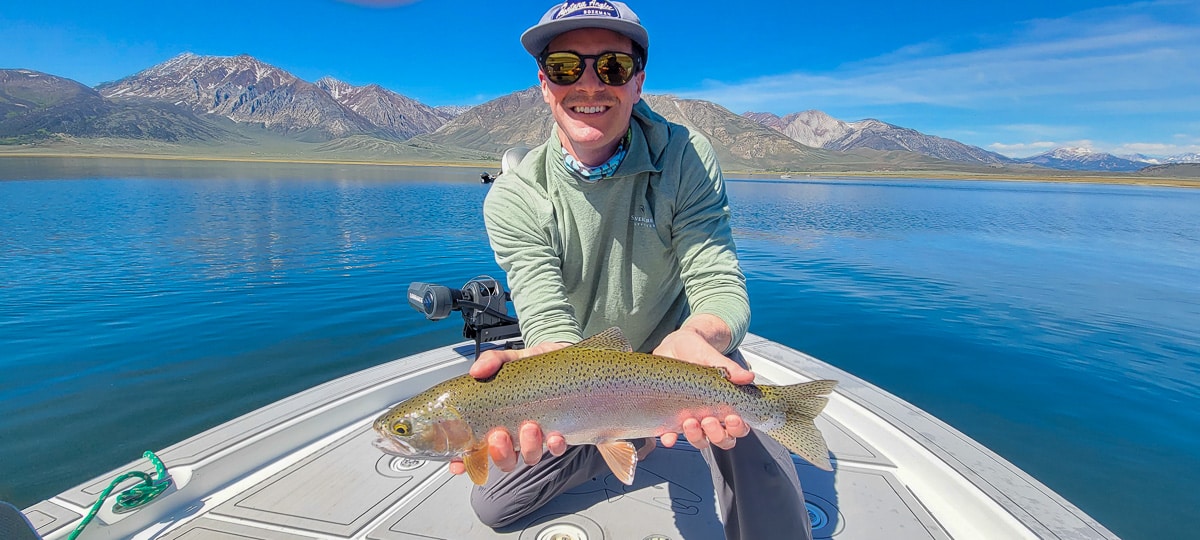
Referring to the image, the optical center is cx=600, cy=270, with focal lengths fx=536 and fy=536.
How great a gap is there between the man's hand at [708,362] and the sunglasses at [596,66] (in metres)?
1.65

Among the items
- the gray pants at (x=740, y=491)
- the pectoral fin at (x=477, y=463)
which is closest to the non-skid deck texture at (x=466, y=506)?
the gray pants at (x=740, y=491)

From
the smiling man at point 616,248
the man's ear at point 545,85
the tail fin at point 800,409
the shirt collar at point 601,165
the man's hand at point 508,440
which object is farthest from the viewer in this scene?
the shirt collar at point 601,165

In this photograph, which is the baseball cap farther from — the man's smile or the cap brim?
the man's smile

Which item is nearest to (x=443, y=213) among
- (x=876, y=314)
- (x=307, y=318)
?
(x=307, y=318)

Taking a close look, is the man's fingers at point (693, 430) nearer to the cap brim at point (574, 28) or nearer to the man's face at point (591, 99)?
the man's face at point (591, 99)

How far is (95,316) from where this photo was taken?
11.9 m

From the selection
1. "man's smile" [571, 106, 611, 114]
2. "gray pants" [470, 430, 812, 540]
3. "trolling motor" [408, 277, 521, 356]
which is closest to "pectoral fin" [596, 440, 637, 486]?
"gray pants" [470, 430, 812, 540]

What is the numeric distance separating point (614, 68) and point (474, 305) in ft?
10.4

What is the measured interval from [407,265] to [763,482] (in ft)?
58.0

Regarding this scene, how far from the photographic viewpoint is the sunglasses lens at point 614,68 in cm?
345

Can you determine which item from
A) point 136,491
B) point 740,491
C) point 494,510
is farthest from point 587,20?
point 136,491

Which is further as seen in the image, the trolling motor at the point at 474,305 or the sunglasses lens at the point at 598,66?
the trolling motor at the point at 474,305

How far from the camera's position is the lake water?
23.9 feet

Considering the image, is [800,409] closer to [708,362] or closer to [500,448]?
[708,362]
